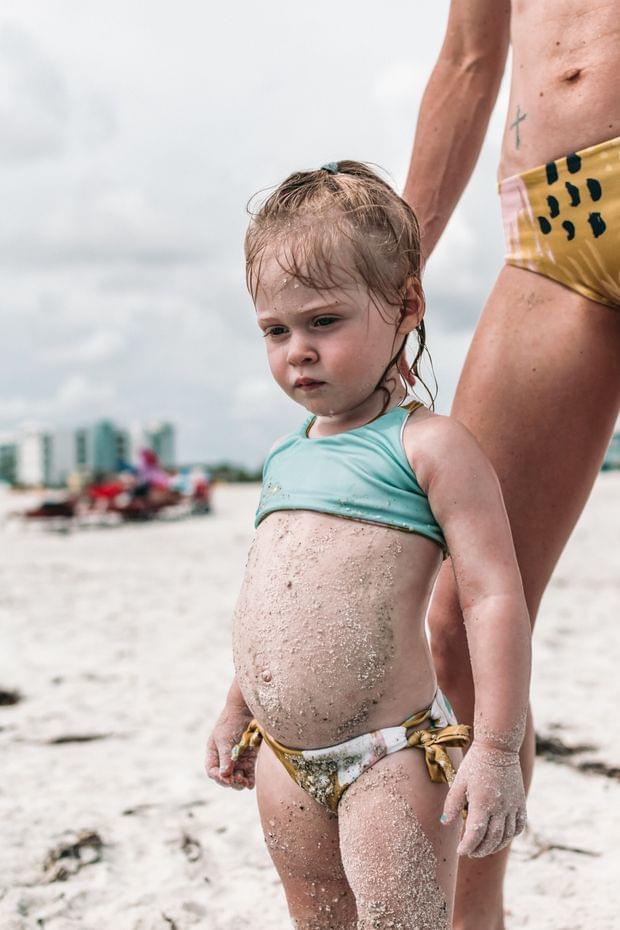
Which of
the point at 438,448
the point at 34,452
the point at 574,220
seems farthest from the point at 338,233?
the point at 34,452

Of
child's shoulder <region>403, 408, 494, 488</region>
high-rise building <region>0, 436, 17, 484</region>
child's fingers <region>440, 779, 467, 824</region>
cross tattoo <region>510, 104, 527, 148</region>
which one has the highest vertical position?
cross tattoo <region>510, 104, 527, 148</region>

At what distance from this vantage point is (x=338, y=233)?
150 cm

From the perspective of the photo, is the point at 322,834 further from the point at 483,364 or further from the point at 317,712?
the point at 483,364

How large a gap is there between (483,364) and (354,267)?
51cm

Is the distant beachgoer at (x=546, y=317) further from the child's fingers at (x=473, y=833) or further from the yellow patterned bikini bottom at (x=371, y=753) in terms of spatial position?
the child's fingers at (x=473, y=833)

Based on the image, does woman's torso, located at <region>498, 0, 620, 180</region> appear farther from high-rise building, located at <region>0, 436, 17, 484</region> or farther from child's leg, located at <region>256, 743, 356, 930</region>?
high-rise building, located at <region>0, 436, 17, 484</region>

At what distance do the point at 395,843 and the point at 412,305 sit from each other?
2.71 ft

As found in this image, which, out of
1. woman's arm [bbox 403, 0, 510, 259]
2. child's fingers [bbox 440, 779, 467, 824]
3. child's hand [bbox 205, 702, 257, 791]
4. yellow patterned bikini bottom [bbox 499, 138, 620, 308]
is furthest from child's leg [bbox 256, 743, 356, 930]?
woman's arm [bbox 403, 0, 510, 259]

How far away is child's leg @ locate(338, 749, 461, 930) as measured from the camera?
1434mm

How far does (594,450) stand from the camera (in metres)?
1.89

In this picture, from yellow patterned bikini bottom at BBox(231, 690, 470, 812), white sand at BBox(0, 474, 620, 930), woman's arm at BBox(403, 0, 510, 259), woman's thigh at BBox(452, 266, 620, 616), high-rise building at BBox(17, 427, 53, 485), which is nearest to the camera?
yellow patterned bikini bottom at BBox(231, 690, 470, 812)

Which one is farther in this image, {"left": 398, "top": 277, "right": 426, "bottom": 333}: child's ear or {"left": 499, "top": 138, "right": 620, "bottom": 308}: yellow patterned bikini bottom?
{"left": 499, "top": 138, "right": 620, "bottom": 308}: yellow patterned bikini bottom

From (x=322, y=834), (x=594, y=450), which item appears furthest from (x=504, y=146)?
(x=322, y=834)

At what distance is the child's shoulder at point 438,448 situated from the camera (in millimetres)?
1457
